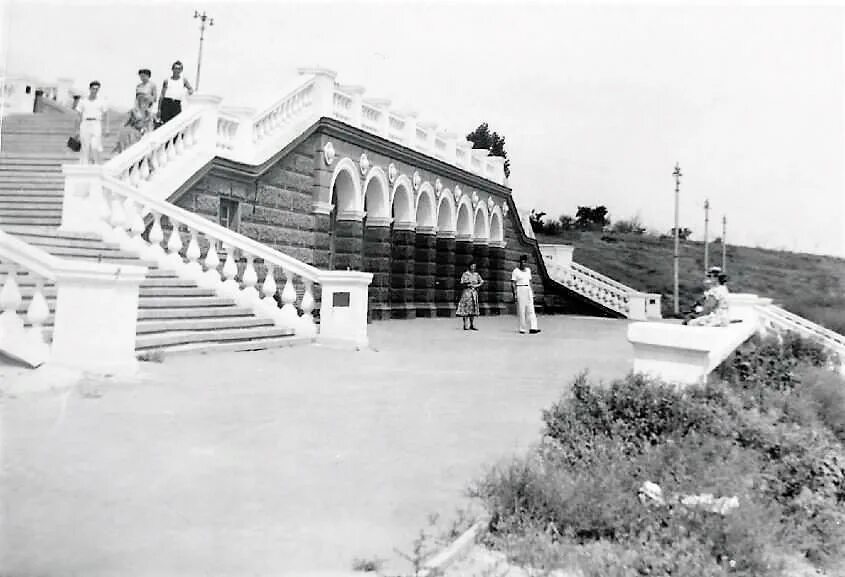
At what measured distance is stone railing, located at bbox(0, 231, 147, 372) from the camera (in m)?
6.52

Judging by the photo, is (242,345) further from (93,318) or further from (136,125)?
(136,125)

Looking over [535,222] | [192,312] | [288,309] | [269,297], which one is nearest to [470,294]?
[288,309]

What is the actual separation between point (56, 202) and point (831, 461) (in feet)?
33.8

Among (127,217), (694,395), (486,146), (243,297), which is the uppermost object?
(486,146)

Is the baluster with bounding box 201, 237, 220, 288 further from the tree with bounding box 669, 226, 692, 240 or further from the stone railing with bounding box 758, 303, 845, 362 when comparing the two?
the stone railing with bounding box 758, 303, 845, 362

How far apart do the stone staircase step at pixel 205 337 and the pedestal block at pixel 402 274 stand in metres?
8.93

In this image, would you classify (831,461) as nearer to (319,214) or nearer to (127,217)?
(127,217)

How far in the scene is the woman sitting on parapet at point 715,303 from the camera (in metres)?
8.01

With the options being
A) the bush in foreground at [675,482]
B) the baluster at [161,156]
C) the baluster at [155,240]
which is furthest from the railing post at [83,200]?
the bush in foreground at [675,482]

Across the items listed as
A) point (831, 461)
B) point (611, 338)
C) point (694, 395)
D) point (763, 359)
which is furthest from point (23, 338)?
point (611, 338)

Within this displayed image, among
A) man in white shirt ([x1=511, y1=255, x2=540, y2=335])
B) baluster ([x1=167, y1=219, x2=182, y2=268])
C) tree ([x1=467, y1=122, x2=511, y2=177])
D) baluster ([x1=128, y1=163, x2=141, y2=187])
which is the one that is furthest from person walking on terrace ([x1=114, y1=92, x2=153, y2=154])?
tree ([x1=467, y1=122, x2=511, y2=177])

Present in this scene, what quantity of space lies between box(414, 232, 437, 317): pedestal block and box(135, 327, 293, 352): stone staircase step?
10239 mm

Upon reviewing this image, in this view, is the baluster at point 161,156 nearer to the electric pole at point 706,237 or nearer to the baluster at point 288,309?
the baluster at point 288,309

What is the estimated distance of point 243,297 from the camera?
10.8 metres
